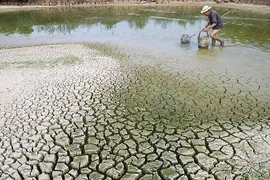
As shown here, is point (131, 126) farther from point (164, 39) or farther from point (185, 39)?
point (164, 39)

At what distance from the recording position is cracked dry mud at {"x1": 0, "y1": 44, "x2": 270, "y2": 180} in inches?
133

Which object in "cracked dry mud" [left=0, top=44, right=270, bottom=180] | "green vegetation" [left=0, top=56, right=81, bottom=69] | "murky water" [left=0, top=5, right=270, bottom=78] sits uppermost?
"murky water" [left=0, top=5, right=270, bottom=78]

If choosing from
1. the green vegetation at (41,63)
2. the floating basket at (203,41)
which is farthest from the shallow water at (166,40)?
the green vegetation at (41,63)

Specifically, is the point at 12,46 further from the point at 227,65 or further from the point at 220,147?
the point at 220,147

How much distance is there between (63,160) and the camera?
139 inches

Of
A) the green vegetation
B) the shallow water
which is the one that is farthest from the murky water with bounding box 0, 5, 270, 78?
the green vegetation

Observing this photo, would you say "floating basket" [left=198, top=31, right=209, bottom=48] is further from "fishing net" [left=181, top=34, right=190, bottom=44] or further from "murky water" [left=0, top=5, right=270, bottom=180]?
"fishing net" [left=181, top=34, right=190, bottom=44]

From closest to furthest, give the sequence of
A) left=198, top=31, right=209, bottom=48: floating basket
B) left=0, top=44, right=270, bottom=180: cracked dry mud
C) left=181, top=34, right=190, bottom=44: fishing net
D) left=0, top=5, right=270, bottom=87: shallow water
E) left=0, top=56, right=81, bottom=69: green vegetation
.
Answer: left=0, top=44, right=270, bottom=180: cracked dry mud < left=0, top=5, right=270, bottom=87: shallow water < left=0, top=56, right=81, bottom=69: green vegetation < left=198, top=31, right=209, bottom=48: floating basket < left=181, top=34, right=190, bottom=44: fishing net

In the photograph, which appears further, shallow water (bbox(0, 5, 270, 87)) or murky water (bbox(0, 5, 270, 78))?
murky water (bbox(0, 5, 270, 78))

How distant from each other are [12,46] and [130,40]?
4.87 meters

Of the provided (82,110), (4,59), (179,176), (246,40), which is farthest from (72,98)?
(246,40)

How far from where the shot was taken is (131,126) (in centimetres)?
433

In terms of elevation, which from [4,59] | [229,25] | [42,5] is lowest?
[4,59]

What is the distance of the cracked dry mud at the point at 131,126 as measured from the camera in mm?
3375
